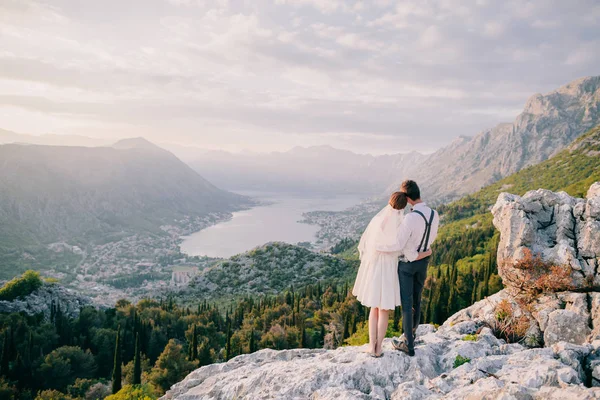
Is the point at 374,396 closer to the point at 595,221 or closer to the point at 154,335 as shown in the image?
the point at 595,221

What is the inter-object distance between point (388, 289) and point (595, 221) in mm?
10927

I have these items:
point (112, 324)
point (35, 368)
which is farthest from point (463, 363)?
point (112, 324)

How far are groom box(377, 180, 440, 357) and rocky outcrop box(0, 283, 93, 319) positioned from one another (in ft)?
246

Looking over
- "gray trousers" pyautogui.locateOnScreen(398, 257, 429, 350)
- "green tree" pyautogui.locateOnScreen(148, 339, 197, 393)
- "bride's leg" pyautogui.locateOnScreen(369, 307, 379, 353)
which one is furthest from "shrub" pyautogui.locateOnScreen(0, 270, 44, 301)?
"gray trousers" pyautogui.locateOnScreen(398, 257, 429, 350)

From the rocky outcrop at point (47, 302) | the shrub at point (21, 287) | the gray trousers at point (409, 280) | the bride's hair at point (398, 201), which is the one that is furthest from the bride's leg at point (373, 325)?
the shrub at point (21, 287)

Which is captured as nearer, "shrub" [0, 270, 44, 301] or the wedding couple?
the wedding couple

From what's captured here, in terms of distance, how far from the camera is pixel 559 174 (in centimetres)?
11775

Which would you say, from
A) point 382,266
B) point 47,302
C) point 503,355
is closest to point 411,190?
point 382,266

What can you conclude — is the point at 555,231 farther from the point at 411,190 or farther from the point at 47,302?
the point at 47,302

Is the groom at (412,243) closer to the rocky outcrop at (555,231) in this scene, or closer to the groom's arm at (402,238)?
the groom's arm at (402,238)

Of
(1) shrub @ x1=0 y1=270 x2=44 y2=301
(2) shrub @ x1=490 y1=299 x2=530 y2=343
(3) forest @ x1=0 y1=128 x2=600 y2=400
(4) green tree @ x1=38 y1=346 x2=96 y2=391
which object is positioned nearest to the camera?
(2) shrub @ x1=490 y1=299 x2=530 y2=343

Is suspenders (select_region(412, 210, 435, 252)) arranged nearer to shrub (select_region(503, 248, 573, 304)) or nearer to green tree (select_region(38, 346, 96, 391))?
shrub (select_region(503, 248, 573, 304))

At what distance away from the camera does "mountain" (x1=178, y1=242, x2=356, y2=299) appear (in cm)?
9606

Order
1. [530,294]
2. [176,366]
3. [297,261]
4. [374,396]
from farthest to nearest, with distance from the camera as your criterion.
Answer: [297,261]
[176,366]
[530,294]
[374,396]
